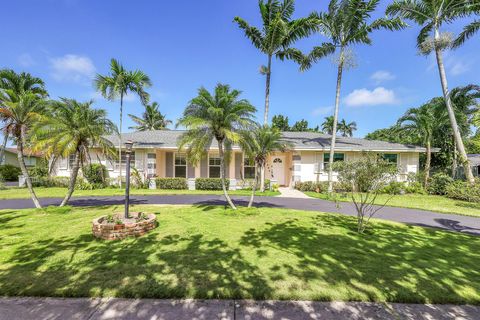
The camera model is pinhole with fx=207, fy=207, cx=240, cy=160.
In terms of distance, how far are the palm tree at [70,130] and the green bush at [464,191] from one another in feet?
67.0

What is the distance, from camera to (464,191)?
13242 millimetres

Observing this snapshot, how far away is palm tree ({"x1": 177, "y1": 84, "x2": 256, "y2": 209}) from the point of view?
8102 mm

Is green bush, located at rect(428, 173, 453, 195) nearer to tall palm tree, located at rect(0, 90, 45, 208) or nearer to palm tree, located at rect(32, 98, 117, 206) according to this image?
palm tree, located at rect(32, 98, 117, 206)

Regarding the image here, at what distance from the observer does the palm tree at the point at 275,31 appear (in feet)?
46.9

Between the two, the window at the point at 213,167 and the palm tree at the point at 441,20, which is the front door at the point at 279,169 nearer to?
the window at the point at 213,167

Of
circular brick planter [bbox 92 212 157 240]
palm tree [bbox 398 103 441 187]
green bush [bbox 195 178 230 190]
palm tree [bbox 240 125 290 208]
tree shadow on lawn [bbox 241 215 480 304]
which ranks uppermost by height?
palm tree [bbox 398 103 441 187]

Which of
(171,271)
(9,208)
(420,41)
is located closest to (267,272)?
(171,271)

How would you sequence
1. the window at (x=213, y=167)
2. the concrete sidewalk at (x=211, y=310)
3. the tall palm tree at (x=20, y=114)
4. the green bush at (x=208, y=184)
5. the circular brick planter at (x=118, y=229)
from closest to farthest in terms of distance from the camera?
the concrete sidewalk at (x=211, y=310) < the circular brick planter at (x=118, y=229) < the tall palm tree at (x=20, y=114) < the green bush at (x=208, y=184) < the window at (x=213, y=167)

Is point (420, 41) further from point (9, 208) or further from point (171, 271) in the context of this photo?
point (9, 208)

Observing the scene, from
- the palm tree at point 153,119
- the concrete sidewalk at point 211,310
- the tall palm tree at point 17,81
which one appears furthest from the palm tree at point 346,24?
the palm tree at point 153,119

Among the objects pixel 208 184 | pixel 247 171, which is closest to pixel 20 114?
pixel 208 184

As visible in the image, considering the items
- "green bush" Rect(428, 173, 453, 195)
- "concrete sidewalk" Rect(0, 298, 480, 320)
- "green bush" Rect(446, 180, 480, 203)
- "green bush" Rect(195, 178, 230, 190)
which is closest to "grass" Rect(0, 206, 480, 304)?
"concrete sidewalk" Rect(0, 298, 480, 320)

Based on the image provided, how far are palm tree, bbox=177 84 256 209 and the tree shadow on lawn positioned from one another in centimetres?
390

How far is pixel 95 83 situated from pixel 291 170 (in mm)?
Result: 17097
